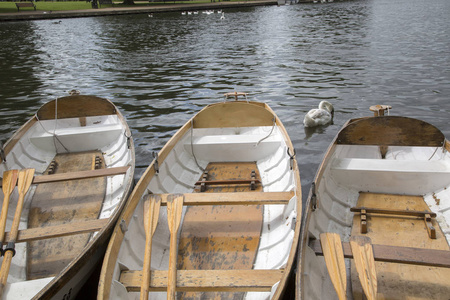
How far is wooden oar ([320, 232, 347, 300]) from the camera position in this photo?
3.08 m

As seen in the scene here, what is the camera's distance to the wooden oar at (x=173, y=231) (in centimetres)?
327

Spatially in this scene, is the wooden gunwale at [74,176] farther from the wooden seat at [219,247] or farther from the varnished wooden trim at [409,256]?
the varnished wooden trim at [409,256]

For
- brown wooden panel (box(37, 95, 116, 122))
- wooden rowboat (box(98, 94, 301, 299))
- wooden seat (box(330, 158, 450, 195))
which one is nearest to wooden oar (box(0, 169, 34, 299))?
wooden rowboat (box(98, 94, 301, 299))

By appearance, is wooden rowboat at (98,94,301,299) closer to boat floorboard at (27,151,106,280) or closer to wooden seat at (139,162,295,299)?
wooden seat at (139,162,295,299)

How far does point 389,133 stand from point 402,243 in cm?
202

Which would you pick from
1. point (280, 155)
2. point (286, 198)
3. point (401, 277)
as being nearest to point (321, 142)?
point (280, 155)

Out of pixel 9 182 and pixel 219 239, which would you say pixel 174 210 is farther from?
pixel 9 182

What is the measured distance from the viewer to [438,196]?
16.3ft

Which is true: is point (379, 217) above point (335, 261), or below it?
below

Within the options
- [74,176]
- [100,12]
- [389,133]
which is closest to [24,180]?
[74,176]

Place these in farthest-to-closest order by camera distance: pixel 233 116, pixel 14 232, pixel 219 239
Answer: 1. pixel 233 116
2. pixel 219 239
3. pixel 14 232

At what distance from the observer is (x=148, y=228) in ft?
13.1

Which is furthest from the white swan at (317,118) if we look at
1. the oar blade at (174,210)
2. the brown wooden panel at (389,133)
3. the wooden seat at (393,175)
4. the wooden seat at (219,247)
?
the oar blade at (174,210)

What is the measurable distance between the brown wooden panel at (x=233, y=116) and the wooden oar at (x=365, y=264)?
3.82 metres
